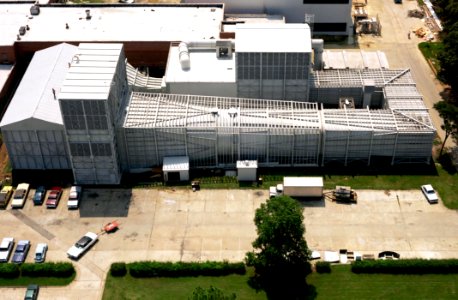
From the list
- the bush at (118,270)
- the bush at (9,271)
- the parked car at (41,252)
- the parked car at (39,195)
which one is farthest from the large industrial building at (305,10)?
the bush at (9,271)

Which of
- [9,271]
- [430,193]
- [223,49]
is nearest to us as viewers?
[9,271]

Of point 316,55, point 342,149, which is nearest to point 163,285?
point 342,149

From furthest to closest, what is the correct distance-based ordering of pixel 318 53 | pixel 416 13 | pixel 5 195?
pixel 416 13 < pixel 318 53 < pixel 5 195

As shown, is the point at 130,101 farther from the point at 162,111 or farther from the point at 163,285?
the point at 163,285

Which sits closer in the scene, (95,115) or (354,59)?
(95,115)

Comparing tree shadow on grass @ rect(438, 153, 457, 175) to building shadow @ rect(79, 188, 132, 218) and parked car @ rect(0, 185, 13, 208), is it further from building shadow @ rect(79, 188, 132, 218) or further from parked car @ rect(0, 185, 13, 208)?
parked car @ rect(0, 185, 13, 208)

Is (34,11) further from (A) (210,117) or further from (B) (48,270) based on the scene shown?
(B) (48,270)

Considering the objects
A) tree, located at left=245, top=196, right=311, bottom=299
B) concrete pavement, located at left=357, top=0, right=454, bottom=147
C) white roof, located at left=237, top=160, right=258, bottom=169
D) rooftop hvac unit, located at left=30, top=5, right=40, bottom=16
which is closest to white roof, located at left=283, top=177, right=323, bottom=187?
white roof, located at left=237, top=160, right=258, bottom=169

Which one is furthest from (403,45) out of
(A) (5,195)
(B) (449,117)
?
(A) (5,195)
